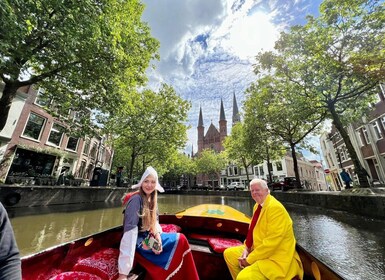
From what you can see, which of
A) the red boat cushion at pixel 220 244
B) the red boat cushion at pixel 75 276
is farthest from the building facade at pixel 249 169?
the red boat cushion at pixel 75 276

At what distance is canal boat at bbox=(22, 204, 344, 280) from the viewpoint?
208 cm

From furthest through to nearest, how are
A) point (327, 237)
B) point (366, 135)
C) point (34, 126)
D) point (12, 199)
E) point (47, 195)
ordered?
1. point (366, 135)
2. point (34, 126)
3. point (47, 195)
4. point (12, 199)
5. point (327, 237)

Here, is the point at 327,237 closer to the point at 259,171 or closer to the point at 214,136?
the point at 259,171

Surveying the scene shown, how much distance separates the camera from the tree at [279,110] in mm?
13641

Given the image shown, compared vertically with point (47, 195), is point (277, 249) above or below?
below

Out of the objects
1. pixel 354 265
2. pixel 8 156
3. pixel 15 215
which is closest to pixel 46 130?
pixel 8 156

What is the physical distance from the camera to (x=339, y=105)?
537 inches

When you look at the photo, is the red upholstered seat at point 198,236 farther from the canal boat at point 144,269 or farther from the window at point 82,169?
the window at point 82,169

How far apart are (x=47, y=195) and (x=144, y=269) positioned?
13.3m

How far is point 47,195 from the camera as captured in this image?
483 inches

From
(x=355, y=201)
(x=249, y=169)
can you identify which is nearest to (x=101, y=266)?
(x=355, y=201)

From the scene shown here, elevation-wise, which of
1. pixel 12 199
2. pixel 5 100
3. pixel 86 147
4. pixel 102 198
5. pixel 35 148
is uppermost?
pixel 86 147

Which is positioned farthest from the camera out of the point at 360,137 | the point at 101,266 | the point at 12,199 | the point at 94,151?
the point at 94,151

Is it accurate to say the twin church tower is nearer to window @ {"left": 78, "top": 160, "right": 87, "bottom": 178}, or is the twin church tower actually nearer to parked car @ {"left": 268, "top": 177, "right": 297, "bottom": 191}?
parked car @ {"left": 268, "top": 177, "right": 297, "bottom": 191}
